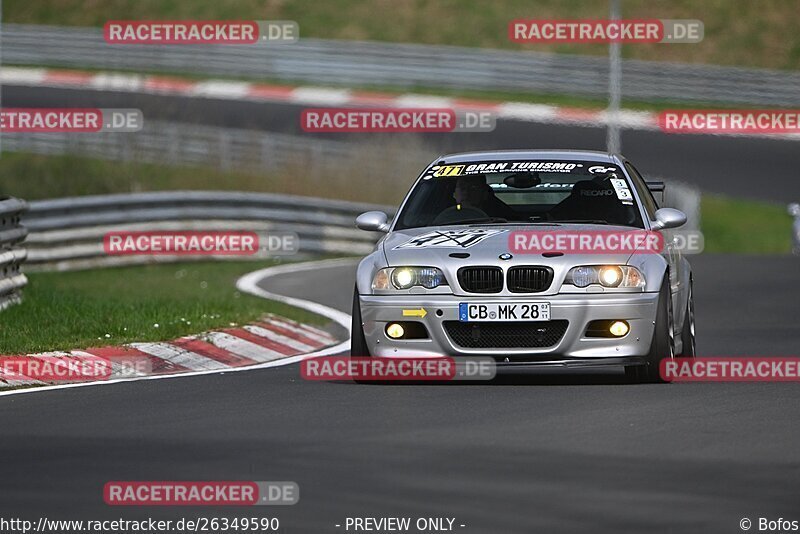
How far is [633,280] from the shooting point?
461 inches

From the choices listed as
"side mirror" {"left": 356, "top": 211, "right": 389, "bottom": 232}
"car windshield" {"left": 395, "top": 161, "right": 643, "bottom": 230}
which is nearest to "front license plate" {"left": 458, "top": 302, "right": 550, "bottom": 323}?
"car windshield" {"left": 395, "top": 161, "right": 643, "bottom": 230}

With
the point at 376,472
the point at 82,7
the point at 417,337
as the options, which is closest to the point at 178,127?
the point at 82,7

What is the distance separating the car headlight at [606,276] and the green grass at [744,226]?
2112cm

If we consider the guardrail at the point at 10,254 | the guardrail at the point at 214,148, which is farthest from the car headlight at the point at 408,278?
the guardrail at the point at 214,148

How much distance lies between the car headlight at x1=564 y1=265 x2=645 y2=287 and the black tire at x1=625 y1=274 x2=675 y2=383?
0.17 metres

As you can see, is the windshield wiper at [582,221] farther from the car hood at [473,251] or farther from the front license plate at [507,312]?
the front license plate at [507,312]

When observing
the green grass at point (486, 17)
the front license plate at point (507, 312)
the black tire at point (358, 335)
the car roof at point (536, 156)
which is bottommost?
the black tire at point (358, 335)

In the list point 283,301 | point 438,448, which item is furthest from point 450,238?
point 283,301

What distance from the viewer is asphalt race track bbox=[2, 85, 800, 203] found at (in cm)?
3738

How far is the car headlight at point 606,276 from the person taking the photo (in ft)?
38.2

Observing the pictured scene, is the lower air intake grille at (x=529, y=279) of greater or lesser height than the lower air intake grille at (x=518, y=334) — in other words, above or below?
above

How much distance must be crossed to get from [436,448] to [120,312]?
22.1ft

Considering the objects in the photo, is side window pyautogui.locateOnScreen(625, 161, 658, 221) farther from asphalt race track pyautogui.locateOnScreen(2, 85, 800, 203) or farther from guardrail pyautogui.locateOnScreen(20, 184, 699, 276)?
asphalt race track pyautogui.locateOnScreen(2, 85, 800, 203)

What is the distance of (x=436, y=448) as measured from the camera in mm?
9047
